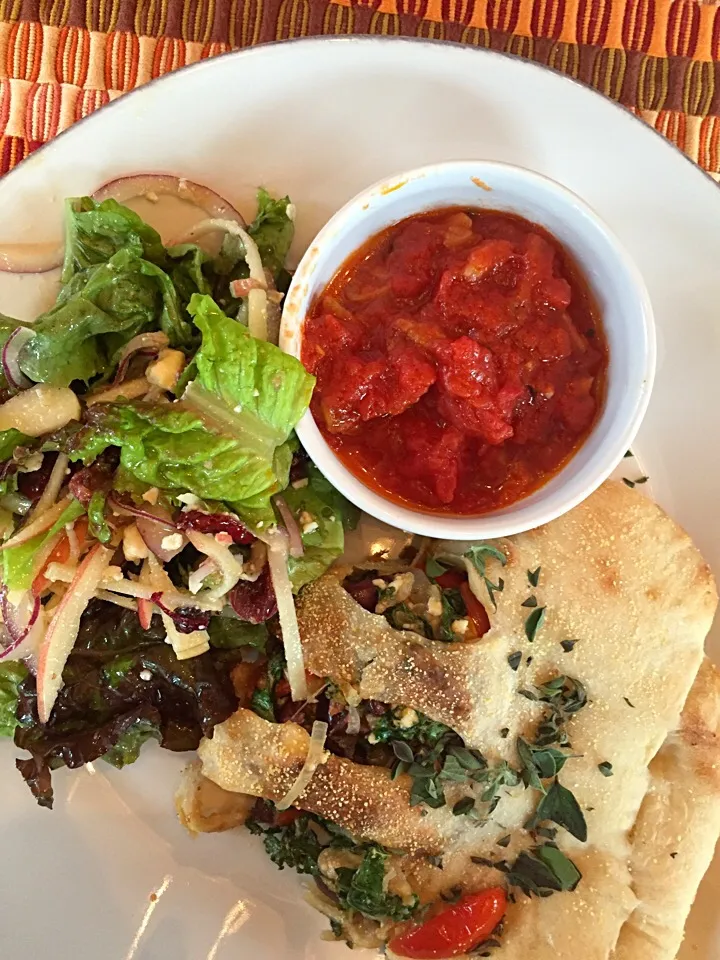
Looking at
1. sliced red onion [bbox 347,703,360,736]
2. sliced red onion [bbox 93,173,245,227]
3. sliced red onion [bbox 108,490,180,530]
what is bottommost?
sliced red onion [bbox 347,703,360,736]

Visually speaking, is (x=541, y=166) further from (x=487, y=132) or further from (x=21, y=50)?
(x=21, y=50)

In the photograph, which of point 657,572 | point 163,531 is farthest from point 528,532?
point 163,531

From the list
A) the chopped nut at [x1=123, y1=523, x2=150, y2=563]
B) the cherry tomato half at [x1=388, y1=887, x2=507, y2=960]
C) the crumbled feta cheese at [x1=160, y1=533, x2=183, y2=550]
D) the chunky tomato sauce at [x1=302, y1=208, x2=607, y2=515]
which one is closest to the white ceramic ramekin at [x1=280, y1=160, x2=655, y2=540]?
the chunky tomato sauce at [x1=302, y1=208, x2=607, y2=515]

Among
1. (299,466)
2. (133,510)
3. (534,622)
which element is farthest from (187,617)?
(534,622)

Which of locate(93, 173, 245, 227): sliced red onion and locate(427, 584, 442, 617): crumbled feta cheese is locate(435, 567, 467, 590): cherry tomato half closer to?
locate(427, 584, 442, 617): crumbled feta cheese

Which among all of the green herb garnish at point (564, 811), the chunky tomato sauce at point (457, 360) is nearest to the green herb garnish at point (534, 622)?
the chunky tomato sauce at point (457, 360)

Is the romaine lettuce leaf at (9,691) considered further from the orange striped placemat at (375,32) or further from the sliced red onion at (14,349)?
the orange striped placemat at (375,32)

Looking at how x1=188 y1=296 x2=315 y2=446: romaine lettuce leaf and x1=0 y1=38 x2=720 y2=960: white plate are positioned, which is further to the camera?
x1=0 y1=38 x2=720 y2=960: white plate
